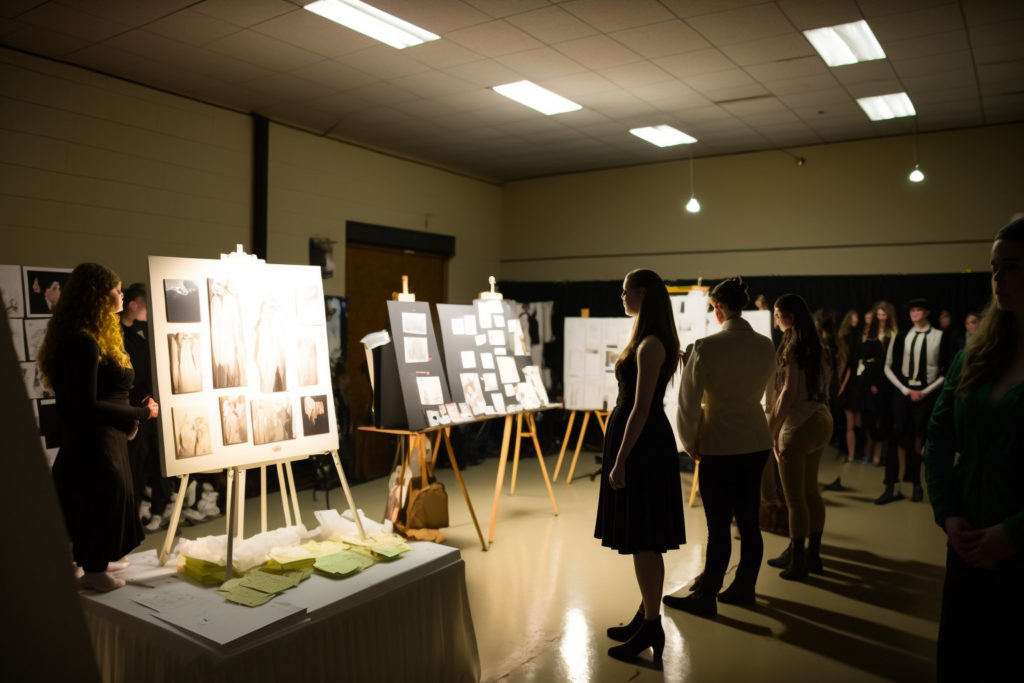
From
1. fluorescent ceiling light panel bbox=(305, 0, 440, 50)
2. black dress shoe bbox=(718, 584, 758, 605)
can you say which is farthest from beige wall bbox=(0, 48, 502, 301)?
black dress shoe bbox=(718, 584, 758, 605)

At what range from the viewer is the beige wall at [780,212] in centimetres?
664

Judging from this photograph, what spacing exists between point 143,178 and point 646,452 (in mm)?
4425

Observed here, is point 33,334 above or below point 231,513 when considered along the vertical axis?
above

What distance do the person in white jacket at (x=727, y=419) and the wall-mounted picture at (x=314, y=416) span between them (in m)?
1.59

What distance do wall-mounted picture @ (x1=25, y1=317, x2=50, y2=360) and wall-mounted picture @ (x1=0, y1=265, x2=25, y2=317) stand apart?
0.07 metres

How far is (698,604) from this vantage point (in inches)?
133

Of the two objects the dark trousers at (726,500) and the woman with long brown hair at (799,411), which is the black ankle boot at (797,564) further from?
the dark trousers at (726,500)

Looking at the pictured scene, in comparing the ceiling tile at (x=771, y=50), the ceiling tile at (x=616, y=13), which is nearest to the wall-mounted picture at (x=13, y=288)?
the ceiling tile at (x=616, y=13)

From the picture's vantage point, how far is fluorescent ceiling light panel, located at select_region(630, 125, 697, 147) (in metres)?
6.77

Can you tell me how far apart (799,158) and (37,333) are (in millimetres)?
6941

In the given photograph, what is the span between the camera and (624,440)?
2.72 m

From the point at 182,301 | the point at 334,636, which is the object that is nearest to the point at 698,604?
the point at 334,636

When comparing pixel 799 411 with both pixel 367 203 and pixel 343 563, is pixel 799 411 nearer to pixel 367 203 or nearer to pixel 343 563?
pixel 343 563

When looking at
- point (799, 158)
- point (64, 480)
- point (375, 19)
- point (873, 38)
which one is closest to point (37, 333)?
point (64, 480)
